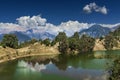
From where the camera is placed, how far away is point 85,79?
303ft

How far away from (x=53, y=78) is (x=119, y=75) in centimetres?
3505

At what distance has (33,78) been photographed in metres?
101

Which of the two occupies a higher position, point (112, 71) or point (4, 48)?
point (4, 48)

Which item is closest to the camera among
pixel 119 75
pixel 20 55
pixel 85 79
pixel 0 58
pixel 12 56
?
pixel 119 75

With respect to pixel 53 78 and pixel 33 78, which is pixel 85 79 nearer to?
pixel 53 78

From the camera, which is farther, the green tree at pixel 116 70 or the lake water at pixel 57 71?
the lake water at pixel 57 71

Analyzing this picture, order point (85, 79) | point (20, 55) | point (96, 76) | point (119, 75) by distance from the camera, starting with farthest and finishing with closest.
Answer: point (20, 55) → point (96, 76) → point (85, 79) → point (119, 75)

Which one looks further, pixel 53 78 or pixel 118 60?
pixel 53 78

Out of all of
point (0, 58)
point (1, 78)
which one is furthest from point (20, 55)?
point (1, 78)

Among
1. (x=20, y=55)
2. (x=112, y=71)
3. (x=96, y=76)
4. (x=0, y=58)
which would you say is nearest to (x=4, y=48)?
(x=20, y=55)

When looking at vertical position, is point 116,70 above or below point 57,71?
above

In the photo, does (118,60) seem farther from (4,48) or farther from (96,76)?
(4,48)

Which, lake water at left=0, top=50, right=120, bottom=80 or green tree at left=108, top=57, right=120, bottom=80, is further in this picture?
lake water at left=0, top=50, right=120, bottom=80

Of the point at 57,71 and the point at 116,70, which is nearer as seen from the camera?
the point at 116,70
